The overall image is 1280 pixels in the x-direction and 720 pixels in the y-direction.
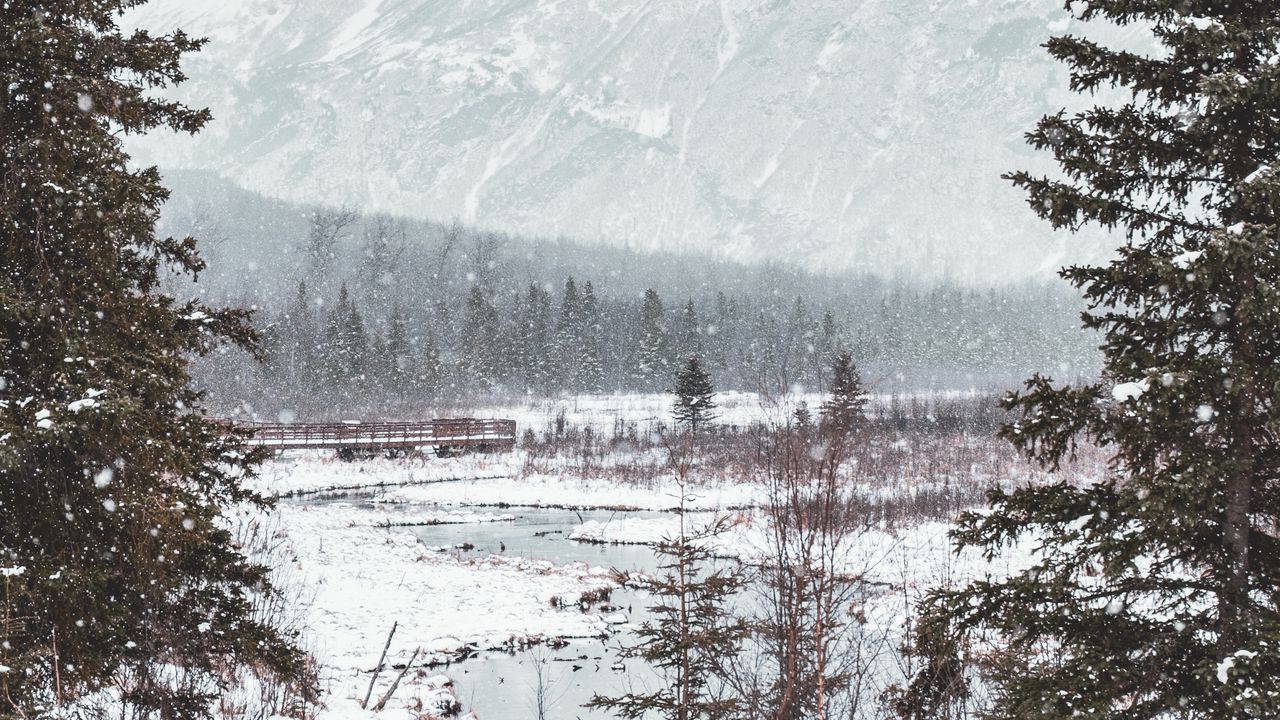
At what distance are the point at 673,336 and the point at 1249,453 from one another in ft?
352

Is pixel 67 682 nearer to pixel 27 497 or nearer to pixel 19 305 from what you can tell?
pixel 27 497

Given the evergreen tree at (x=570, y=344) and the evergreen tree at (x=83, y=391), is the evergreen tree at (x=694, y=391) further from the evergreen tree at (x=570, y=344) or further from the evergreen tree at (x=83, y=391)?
the evergreen tree at (x=83, y=391)

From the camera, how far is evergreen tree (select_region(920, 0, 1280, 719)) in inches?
221

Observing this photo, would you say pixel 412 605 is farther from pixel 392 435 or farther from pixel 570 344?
pixel 570 344

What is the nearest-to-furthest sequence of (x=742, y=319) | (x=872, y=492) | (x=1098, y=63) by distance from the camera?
1. (x=1098, y=63)
2. (x=872, y=492)
3. (x=742, y=319)

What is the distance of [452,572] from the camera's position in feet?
63.7

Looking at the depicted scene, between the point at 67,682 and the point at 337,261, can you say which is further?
the point at 337,261

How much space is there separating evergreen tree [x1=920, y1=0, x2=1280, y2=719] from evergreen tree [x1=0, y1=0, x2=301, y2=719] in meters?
5.96

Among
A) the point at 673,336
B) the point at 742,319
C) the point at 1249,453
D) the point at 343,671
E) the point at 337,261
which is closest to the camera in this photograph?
the point at 1249,453

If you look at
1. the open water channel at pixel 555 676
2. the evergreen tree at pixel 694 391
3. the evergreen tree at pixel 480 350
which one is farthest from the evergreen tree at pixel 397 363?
the open water channel at pixel 555 676

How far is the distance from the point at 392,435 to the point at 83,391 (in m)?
37.3

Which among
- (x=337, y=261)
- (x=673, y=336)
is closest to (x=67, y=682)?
(x=673, y=336)

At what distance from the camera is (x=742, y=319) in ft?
450

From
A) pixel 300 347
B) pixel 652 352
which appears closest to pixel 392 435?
pixel 300 347
